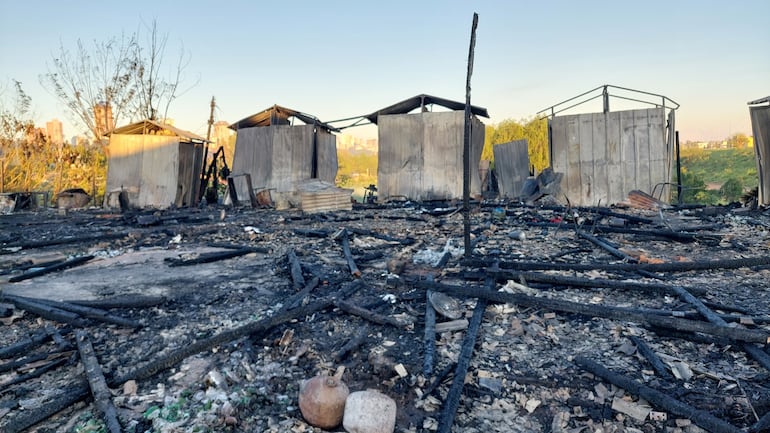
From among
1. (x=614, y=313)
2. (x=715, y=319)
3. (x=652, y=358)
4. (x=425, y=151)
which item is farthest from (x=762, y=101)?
(x=652, y=358)

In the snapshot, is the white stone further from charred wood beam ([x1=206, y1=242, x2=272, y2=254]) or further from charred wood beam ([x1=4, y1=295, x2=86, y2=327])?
charred wood beam ([x1=206, y1=242, x2=272, y2=254])

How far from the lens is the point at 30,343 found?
122 inches

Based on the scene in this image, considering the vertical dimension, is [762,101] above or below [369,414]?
above

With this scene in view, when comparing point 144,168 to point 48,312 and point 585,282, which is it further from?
point 585,282

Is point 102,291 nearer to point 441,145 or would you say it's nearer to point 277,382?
point 277,382

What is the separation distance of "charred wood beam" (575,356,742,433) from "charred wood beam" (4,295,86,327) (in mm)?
3895

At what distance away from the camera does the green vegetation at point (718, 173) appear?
18.8m

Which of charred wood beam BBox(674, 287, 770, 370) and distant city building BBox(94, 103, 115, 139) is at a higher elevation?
distant city building BBox(94, 103, 115, 139)

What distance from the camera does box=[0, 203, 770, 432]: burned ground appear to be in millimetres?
2211

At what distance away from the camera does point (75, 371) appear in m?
2.74

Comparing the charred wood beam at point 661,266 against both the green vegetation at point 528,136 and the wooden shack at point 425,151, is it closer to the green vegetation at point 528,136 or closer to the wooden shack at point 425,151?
the wooden shack at point 425,151

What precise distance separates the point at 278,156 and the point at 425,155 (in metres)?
5.83

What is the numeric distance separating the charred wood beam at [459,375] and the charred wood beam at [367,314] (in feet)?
1.84

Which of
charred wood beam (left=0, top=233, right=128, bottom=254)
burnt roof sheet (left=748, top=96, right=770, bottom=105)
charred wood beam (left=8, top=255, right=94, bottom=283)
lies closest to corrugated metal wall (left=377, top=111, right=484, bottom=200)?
burnt roof sheet (left=748, top=96, right=770, bottom=105)
